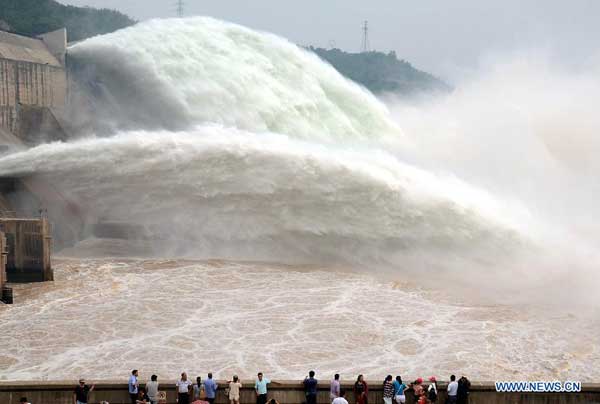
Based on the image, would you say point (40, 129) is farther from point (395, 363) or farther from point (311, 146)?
point (395, 363)

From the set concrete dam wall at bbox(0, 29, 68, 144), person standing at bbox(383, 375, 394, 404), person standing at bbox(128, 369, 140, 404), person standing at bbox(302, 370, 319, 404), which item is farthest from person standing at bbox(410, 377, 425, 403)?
concrete dam wall at bbox(0, 29, 68, 144)

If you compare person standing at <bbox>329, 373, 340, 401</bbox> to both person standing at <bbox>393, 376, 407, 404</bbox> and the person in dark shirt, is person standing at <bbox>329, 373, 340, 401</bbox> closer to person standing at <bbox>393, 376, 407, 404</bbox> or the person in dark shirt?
person standing at <bbox>393, 376, 407, 404</bbox>

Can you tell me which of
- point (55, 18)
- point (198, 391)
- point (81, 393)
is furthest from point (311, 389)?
point (55, 18)

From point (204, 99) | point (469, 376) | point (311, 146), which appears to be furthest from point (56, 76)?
point (469, 376)

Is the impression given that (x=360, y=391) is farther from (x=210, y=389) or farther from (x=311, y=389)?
(x=210, y=389)

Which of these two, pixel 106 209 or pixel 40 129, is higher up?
pixel 40 129

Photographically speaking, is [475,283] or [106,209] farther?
[106,209]

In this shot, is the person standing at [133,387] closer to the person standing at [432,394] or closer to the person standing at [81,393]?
the person standing at [81,393]
